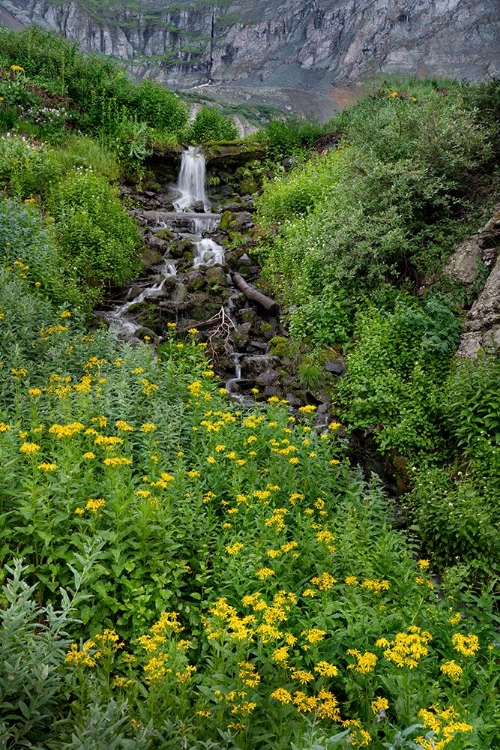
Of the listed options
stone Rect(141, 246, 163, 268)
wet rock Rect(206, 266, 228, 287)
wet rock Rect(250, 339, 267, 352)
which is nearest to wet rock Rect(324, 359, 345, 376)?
wet rock Rect(250, 339, 267, 352)

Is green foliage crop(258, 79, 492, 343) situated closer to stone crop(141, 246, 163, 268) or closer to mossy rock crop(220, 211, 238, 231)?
stone crop(141, 246, 163, 268)

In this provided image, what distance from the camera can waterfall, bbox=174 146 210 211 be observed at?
1612cm

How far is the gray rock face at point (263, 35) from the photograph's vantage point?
26.9m

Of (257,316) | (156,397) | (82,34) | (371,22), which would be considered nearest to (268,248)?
(257,316)

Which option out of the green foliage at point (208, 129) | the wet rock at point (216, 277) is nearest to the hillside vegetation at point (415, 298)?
the wet rock at point (216, 277)

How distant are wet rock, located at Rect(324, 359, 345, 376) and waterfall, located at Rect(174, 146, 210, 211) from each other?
975cm

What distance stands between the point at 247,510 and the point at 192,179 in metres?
14.4

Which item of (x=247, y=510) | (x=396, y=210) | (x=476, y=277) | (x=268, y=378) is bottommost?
(x=268, y=378)

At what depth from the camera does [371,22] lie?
98.1 feet

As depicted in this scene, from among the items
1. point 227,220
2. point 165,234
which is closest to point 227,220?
point 227,220

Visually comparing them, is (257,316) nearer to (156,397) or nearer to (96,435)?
(156,397)

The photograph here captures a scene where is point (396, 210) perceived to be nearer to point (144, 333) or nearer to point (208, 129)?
point (144, 333)

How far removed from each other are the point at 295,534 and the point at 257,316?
244 inches

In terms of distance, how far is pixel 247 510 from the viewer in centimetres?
414
